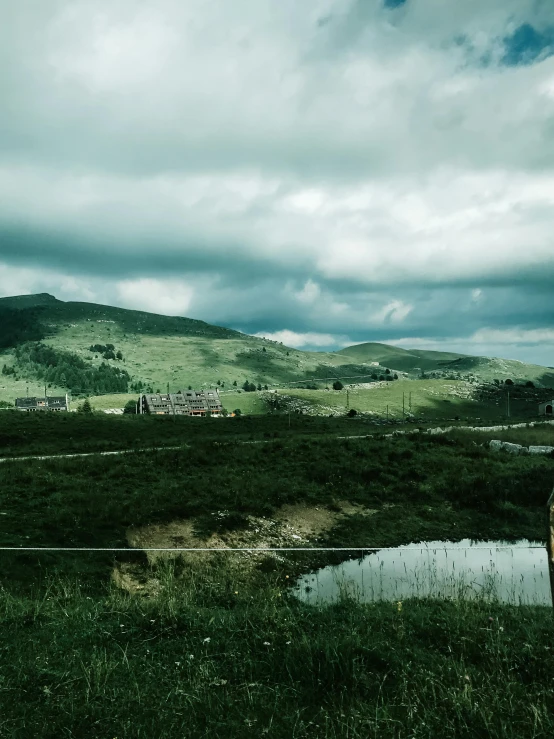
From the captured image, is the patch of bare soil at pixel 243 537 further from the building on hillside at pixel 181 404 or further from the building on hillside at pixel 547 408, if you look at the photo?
the building on hillside at pixel 181 404

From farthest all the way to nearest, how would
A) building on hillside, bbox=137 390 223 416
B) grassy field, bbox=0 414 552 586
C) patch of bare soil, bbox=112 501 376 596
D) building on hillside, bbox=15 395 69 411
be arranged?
building on hillside, bbox=15 395 69 411, building on hillside, bbox=137 390 223 416, grassy field, bbox=0 414 552 586, patch of bare soil, bbox=112 501 376 596

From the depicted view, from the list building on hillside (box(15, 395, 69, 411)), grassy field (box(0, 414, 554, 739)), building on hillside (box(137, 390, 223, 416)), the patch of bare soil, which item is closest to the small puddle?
grassy field (box(0, 414, 554, 739))

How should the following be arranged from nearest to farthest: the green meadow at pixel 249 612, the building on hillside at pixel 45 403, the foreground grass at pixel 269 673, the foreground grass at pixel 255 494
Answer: the foreground grass at pixel 269 673, the green meadow at pixel 249 612, the foreground grass at pixel 255 494, the building on hillside at pixel 45 403

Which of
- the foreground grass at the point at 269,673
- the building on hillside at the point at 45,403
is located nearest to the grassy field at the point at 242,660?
the foreground grass at the point at 269,673

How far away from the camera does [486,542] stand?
27297 mm

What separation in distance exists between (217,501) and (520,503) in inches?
706

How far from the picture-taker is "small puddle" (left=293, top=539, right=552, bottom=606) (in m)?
15.8

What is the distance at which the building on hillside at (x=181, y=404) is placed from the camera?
164m

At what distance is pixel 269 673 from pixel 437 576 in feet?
43.1

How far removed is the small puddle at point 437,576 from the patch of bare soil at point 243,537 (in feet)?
11.1

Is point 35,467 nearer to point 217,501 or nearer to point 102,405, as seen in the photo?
point 217,501

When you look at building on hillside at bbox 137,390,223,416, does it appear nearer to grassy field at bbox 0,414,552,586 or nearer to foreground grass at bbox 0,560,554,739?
grassy field at bbox 0,414,552,586

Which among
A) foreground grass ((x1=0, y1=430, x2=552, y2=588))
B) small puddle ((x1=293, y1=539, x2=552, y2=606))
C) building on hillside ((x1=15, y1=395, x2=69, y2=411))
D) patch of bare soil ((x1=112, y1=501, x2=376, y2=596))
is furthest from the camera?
building on hillside ((x1=15, y1=395, x2=69, y2=411))

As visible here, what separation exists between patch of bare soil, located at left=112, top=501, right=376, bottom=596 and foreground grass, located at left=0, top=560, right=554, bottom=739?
8717 mm
